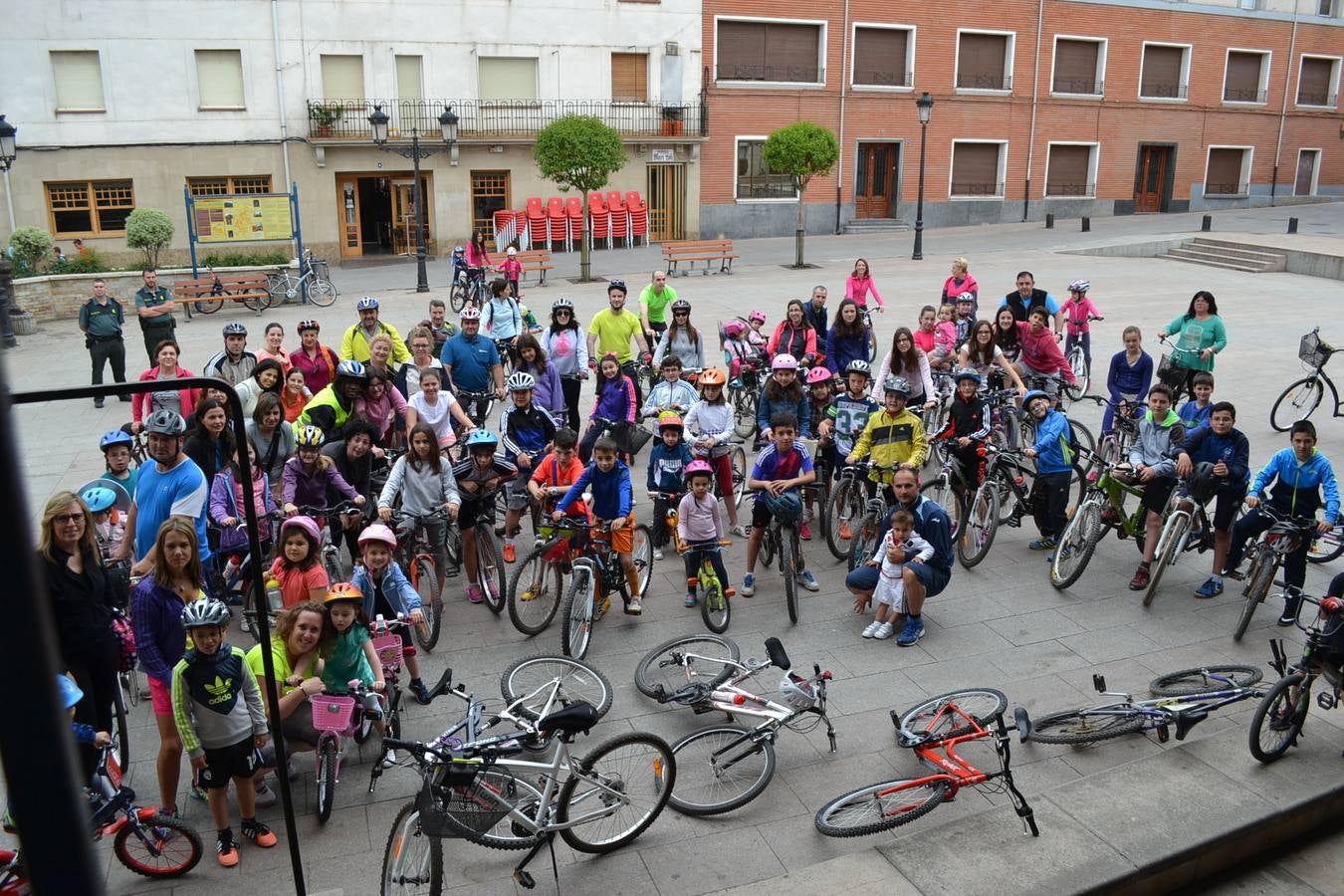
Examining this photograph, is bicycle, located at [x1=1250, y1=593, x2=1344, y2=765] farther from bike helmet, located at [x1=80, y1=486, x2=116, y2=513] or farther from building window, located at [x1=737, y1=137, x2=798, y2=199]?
building window, located at [x1=737, y1=137, x2=798, y2=199]

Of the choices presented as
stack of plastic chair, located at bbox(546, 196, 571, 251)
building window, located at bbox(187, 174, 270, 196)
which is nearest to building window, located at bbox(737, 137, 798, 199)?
stack of plastic chair, located at bbox(546, 196, 571, 251)

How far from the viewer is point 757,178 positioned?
3731 centimetres

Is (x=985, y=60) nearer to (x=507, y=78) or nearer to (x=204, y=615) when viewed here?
(x=507, y=78)

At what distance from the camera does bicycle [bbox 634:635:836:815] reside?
6559 millimetres

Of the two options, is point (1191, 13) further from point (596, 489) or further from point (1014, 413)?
point (596, 489)

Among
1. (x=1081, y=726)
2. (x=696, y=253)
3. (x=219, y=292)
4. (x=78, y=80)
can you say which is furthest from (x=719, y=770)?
(x=78, y=80)

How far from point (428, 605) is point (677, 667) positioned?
2072 mm

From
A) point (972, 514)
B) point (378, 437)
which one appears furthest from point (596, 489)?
point (972, 514)

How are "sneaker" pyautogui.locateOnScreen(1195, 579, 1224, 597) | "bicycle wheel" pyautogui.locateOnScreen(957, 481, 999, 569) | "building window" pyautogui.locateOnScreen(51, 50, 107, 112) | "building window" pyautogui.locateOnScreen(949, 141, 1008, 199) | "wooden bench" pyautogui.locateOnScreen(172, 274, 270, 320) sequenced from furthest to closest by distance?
"building window" pyautogui.locateOnScreen(949, 141, 1008, 199) < "building window" pyautogui.locateOnScreen(51, 50, 107, 112) < "wooden bench" pyautogui.locateOnScreen(172, 274, 270, 320) < "bicycle wheel" pyautogui.locateOnScreen(957, 481, 999, 569) < "sneaker" pyautogui.locateOnScreen(1195, 579, 1224, 597)

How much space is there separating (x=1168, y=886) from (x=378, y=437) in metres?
7.07

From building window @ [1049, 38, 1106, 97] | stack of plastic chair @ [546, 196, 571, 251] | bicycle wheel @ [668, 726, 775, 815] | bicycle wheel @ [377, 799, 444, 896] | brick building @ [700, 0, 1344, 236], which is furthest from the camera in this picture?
building window @ [1049, 38, 1106, 97]

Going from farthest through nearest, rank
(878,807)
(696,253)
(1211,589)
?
(696,253) → (1211,589) → (878,807)

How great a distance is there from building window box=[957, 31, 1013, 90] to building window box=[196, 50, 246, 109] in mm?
24120

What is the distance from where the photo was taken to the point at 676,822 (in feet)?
21.0
